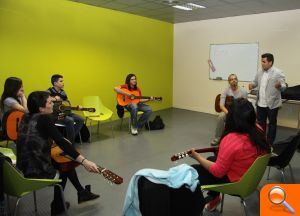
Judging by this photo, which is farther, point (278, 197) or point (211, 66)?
point (211, 66)

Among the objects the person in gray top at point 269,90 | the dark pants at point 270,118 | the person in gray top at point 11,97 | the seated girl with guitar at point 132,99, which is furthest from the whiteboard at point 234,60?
the person in gray top at point 11,97

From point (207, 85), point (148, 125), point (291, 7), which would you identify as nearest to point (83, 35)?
point (148, 125)

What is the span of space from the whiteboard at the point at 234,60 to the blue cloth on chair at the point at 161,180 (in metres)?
5.41

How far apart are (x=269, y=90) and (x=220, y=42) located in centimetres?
300

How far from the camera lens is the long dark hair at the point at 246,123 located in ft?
6.46

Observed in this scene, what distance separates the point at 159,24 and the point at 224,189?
6.03m

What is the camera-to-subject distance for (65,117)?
4.31 metres

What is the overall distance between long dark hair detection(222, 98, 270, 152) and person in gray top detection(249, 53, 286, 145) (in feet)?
7.77

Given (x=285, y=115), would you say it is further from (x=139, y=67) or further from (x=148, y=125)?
(x=139, y=67)

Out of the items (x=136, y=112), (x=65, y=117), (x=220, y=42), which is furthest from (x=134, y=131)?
(x=220, y=42)

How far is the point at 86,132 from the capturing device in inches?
186

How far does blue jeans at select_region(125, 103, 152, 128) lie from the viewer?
528cm

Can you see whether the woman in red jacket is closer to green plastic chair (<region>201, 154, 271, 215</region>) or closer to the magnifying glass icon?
green plastic chair (<region>201, 154, 271, 215</region>)

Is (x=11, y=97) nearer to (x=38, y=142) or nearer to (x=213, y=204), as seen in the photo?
(x=38, y=142)
